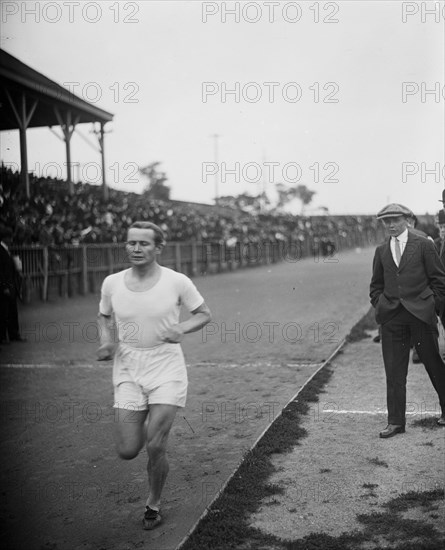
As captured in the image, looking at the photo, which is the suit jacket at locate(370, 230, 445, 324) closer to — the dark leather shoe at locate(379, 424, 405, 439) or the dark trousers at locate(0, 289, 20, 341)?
the dark leather shoe at locate(379, 424, 405, 439)

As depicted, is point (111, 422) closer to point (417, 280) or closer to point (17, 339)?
point (417, 280)

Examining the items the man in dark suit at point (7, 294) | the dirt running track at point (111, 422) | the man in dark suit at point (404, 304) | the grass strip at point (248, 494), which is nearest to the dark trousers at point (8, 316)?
the man in dark suit at point (7, 294)

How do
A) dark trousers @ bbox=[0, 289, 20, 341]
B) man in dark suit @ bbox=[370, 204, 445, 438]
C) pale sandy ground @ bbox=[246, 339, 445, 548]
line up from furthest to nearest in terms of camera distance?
dark trousers @ bbox=[0, 289, 20, 341], man in dark suit @ bbox=[370, 204, 445, 438], pale sandy ground @ bbox=[246, 339, 445, 548]

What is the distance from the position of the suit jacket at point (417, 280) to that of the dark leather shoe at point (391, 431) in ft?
2.97

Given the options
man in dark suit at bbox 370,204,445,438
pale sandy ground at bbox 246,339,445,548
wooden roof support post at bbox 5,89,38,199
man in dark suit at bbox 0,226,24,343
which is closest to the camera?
pale sandy ground at bbox 246,339,445,548

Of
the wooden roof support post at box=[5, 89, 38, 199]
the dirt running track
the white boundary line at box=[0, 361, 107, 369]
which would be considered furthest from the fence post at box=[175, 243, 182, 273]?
the white boundary line at box=[0, 361, 107, 369]

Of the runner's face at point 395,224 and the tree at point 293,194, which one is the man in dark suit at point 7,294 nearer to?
the runner's face at point 395,224

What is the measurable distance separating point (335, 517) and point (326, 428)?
6.54ft

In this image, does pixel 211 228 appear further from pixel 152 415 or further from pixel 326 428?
pixel 152 415

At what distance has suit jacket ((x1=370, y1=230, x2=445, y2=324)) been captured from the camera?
19.4 ft

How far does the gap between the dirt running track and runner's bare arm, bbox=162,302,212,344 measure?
1.08m

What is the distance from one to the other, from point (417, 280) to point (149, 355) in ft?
8.95

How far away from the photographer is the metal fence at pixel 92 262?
57.3 feet

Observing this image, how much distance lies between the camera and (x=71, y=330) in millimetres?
13117
